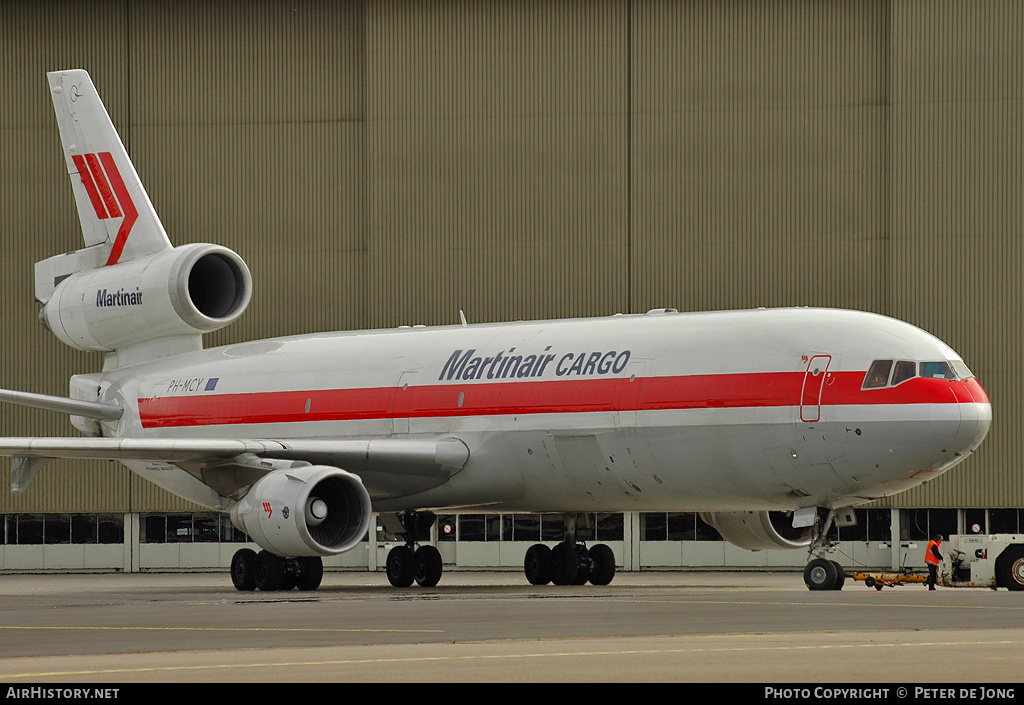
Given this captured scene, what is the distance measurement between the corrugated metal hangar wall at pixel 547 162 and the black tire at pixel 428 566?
12166 millimetres

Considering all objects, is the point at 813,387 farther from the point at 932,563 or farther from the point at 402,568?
the point at 402,568

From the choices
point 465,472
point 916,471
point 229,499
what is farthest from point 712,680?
point 229,499

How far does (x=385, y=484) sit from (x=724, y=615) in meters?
10.6

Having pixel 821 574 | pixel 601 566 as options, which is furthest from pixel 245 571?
pixel 821 574

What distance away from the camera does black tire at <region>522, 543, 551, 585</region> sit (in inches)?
1045

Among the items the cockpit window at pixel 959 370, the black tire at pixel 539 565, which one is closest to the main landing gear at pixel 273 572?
the black tire at pixel 539 565

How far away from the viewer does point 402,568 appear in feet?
85.6

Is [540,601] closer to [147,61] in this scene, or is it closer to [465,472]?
[465,472]

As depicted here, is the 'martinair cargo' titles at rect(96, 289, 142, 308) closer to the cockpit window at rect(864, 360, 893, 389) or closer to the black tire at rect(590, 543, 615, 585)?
the black tire at rect(590, 543, 615, 585)

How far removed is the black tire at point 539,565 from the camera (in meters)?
26.5

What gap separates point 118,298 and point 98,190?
8.97 ft

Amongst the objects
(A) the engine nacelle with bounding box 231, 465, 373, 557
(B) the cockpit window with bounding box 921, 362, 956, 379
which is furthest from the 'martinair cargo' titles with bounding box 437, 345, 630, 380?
(B) the cockpit window with bounding box 921, 362, 956, 379

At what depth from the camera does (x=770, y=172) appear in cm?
3712

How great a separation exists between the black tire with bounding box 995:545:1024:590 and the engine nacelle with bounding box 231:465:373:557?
9956mm
